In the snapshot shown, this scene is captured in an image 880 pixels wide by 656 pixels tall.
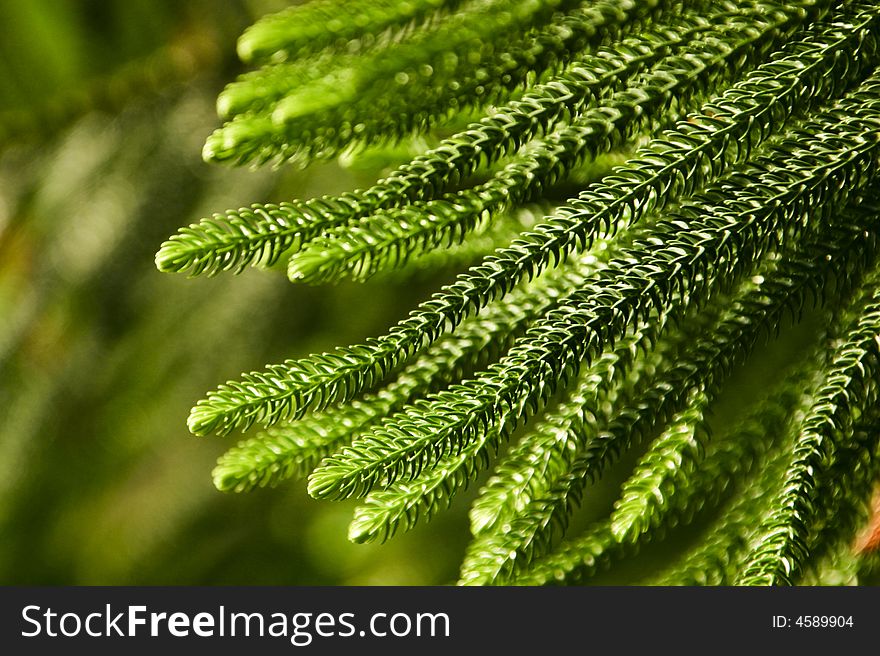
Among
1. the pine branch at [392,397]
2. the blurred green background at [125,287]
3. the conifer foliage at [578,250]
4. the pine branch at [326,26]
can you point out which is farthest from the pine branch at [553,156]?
the blurred green background at [125,287]

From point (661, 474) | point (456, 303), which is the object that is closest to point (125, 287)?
point (456, 303)

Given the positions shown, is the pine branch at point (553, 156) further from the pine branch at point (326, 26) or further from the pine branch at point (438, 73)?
the pine branch at point (326, 26)

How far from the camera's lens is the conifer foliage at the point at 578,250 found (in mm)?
529

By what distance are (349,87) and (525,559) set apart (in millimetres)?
419

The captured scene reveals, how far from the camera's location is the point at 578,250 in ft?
1.83

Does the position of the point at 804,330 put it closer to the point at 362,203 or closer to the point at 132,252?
the point at 362,203

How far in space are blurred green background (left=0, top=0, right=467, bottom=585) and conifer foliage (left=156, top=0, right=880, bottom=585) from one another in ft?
1.66

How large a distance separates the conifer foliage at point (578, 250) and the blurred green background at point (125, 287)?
0.50 m

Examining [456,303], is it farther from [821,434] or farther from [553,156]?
[821,434]

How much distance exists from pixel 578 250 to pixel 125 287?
0.82 meters

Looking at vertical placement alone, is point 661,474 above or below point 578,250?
below

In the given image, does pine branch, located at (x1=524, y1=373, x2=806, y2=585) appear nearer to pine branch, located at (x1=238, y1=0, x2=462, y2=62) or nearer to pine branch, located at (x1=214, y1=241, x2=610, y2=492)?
pine branch, located at (x1=214, y1=241, x2=610, y2=492)

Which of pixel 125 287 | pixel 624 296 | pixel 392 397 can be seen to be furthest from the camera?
pixel 125 287

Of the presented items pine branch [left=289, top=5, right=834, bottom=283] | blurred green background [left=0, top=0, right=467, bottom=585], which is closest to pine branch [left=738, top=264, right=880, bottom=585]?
pine branch [left=289, top=5, right=834, bottom=283]
